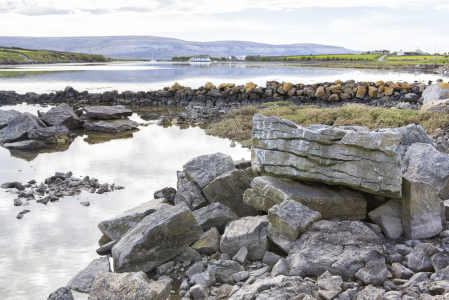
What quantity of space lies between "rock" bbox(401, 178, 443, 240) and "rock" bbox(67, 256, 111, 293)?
192 inches

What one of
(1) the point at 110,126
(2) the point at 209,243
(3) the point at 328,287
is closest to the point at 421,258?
(3) the point at 328,287

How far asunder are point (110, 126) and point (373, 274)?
1515cm

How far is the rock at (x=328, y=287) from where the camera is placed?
3682mm

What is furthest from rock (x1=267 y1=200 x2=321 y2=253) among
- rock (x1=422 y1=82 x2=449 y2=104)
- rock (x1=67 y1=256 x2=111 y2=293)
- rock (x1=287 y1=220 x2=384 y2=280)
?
rock (x1=422 y1=82 x2=449 y2=104)

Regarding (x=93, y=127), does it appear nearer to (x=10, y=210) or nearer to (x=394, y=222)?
(x=10, y=210)

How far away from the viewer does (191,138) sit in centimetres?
1509

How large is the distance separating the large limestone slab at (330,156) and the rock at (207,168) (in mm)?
1122

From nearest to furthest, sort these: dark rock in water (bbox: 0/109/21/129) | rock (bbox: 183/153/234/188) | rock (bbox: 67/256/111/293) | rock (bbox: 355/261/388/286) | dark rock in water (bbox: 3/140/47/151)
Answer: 1. rock (bbox: 355/261/388/286)
2. rock (bbox: 67/256/111/293)
3. rock (bbox: 183/153/234/188)
4. dark rock in water (bbox: 3/140/47/151)
5. dark rock in water (bbox: 0/109/21/129)

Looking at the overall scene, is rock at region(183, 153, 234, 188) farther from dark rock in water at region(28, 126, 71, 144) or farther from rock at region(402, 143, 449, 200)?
dark rock in water at region(28, 126, 71, 144)

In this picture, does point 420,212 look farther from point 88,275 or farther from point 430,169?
point 88,275

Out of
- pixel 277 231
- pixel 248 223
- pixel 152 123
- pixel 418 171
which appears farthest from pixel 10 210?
pixel 152 123

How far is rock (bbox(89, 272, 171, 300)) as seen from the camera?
148 inches

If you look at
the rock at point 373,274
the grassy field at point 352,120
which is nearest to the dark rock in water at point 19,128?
the grassy field at point 352,120

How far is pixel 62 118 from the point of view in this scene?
54.7ft
